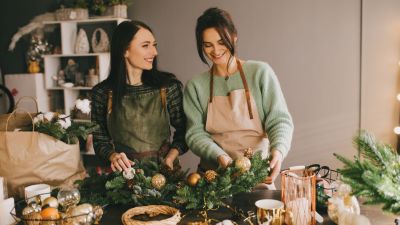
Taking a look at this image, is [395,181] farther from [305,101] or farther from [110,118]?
[305,101]

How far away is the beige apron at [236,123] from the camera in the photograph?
192 cm

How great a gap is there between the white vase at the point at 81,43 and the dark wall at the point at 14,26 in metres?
0.84

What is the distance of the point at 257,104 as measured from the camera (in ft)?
6.31

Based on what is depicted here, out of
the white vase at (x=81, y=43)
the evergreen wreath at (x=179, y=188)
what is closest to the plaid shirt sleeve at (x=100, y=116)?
the evergreen wreath at (x=179, y=188)

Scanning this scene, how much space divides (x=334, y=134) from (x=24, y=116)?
9.50 ft

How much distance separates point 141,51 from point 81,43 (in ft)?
7.94

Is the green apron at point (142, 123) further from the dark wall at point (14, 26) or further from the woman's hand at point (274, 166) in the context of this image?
the dark wall at point (14, 26)

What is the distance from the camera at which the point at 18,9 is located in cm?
479

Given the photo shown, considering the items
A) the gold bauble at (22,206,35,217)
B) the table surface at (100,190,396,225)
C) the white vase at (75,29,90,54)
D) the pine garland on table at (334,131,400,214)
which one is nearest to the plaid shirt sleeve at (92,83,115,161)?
the table surface at (100,190,396,225)


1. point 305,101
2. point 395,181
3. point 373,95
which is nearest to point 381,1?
point 373,95

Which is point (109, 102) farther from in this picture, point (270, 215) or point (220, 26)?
point (270, 215)

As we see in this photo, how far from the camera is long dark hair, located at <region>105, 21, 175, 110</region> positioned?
2057 millimetres

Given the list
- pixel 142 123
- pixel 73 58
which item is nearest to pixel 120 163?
pixel 142 123

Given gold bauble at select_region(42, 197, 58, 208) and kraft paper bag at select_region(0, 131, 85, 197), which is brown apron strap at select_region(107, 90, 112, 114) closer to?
kraft paper bag at select_region(0, 131, 85, 197)
